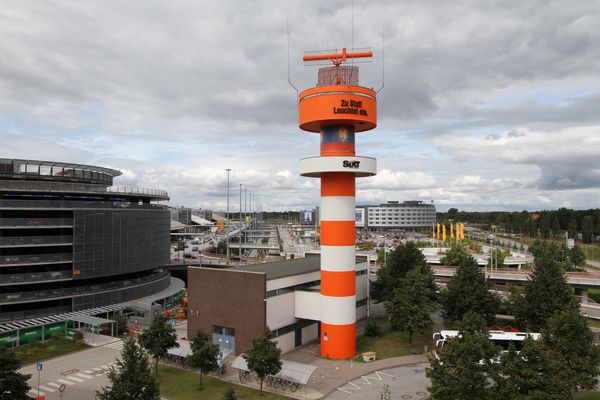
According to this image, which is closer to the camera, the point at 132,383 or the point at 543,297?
the point at 132,383

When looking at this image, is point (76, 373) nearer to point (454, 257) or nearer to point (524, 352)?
point (524, 352)

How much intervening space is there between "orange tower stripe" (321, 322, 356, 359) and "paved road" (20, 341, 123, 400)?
60.7ft

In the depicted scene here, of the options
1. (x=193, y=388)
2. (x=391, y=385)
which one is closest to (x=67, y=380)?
(x=193, y=388)

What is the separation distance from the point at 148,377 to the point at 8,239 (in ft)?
115

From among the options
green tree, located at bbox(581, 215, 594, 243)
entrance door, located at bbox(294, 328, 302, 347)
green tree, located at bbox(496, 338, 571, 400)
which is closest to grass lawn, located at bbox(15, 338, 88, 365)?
entrance door, located at bbox(294, 328, 302, 347)

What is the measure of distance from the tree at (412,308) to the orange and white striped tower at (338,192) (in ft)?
19.5

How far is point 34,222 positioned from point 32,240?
7.01 ft

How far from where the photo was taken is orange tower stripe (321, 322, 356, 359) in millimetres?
40219

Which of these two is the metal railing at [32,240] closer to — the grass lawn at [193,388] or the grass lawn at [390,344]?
the grass lawn at [193,388]

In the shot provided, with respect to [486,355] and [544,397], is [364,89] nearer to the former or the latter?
[486,355]

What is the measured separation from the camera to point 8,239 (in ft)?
164

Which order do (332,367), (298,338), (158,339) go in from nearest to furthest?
(158,339) < (332,367) < (298,338)

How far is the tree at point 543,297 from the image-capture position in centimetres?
4212

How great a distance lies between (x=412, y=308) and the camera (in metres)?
42.9
